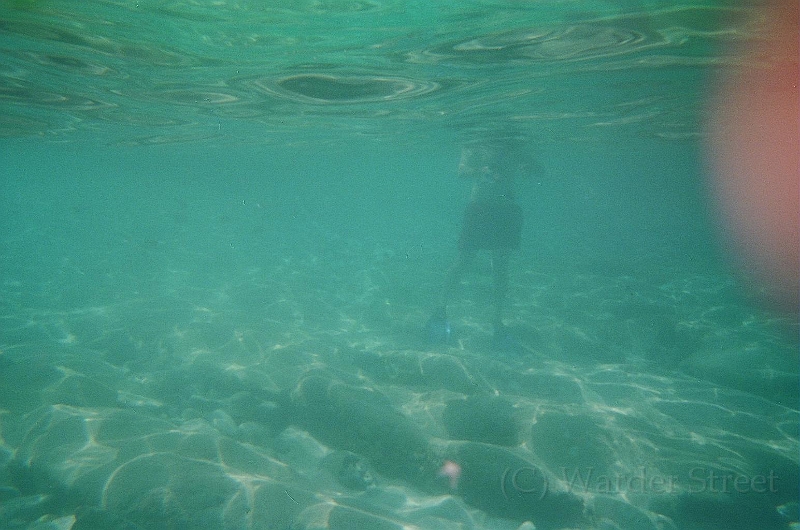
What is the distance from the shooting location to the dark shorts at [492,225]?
43.5 ft

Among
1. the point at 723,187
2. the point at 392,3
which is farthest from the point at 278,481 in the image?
the point at 723,187

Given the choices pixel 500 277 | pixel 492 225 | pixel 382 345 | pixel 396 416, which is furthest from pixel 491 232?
pixel 396 416

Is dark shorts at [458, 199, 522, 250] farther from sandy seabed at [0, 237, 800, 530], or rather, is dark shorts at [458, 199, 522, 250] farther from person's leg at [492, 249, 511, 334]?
sandy seabed at [0, 237, 800, 530]

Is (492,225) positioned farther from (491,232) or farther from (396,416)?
(396,416)

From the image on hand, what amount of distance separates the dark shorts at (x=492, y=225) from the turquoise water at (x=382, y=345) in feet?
10.0

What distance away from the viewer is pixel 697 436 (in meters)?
8.55

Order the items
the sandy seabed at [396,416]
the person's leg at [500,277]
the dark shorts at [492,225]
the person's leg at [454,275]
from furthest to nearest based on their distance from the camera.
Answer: the person's leg at [454,275], the person's leg at [500,277], the dark shorts at [492,225], the sandy seabed at [396,416]

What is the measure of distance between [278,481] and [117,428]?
11.2 feet

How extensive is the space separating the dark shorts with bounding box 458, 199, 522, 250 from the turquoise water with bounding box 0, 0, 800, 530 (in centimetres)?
306

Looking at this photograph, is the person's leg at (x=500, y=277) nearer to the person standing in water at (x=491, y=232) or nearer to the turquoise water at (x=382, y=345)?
the person standing in water at (x=491, y=232)

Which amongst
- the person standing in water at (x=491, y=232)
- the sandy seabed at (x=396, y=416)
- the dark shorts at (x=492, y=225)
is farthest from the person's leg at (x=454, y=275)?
the sandy seabed at (x=396, y=416)

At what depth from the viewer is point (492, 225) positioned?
43.6 ft

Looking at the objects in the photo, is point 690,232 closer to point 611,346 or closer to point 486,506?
point 611,346

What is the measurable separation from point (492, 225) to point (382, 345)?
540 centimetres
